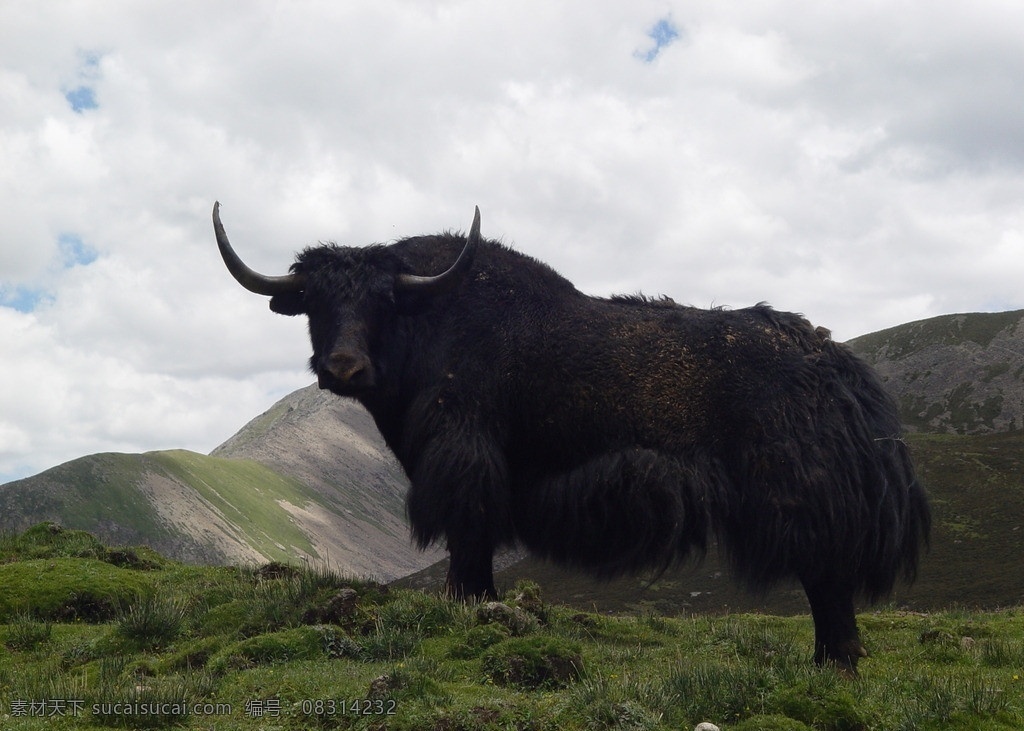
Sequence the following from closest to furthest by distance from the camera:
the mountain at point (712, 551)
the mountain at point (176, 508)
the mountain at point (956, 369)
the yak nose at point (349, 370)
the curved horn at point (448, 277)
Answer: the yak nose at point (349, 370)
the curved horn at point (448, 277)
the mountain at point (712, 551)
the mountain at point (956, 369)
the mountain at point (176, 508)

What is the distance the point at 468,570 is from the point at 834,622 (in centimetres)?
294

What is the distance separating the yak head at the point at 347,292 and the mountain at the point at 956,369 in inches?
3843

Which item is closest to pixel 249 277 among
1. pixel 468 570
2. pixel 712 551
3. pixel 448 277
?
pixel 448 277

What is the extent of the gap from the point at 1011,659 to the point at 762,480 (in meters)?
2.89

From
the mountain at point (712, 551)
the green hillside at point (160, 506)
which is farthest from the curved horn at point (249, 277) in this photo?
the green hillside at point (160, 506)

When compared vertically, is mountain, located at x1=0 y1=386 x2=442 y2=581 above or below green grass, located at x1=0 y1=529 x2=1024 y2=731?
above

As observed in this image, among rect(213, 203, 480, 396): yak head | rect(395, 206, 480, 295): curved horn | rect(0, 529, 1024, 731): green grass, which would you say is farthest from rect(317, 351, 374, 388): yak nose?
rect(0, 529, 1024, 731): green grass

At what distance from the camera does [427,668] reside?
240 inches

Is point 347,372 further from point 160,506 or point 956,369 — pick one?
point 160,506

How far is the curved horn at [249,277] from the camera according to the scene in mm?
8602

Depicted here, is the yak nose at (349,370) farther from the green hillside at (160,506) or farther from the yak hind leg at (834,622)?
the green hillside at (160,506)

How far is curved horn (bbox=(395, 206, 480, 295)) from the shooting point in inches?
320

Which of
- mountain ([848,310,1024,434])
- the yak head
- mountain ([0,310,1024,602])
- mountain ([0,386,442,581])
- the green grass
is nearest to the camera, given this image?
the green grass

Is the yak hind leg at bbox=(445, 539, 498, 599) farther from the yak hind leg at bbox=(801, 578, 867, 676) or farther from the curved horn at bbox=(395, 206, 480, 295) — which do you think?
the yak hind leg at bbox=(801, 578, 867, 676)
